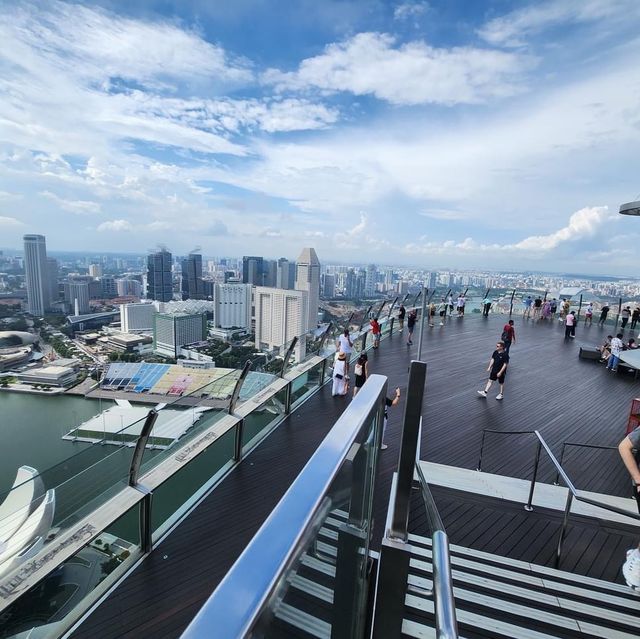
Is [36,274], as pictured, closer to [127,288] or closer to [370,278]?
[127,288]

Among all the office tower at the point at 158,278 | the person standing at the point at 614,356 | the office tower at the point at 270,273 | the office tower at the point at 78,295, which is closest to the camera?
the person standing at the point at 614,356

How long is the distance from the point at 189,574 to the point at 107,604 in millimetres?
730

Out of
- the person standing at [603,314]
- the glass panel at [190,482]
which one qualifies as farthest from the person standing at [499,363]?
the person standing at [603,314]

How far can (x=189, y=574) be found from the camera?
3781 mm

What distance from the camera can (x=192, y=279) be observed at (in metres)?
44.4

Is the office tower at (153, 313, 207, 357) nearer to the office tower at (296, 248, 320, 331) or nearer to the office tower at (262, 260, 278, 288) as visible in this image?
the office tower at (296, 248, 320, 331)

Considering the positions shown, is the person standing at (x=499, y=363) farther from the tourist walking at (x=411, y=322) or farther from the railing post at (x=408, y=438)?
the railing post at (x=408, y=438)

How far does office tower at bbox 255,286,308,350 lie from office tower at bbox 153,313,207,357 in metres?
3.96

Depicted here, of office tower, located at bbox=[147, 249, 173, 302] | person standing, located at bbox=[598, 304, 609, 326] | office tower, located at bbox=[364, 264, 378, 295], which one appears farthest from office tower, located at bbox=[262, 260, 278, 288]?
person standing, located at bbox=[598, 304, 609, 326]

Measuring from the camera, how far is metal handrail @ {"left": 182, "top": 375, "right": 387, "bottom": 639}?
0.49 m

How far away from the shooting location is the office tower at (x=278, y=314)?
1698 cm

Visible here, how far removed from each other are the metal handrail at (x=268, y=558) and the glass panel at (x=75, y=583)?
3339mm

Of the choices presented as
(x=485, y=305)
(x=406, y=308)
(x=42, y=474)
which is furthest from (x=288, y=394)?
(x=485, y=305)

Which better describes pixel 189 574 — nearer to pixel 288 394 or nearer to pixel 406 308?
pixel 288 394
